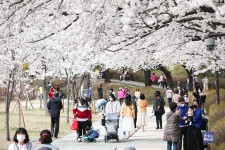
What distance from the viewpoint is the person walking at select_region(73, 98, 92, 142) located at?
19.5 metres

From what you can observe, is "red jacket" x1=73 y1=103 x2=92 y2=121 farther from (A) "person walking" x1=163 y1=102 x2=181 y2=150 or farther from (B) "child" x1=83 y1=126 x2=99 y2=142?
(A) "person walking" x1=163 y1=102 x2=181 y2=150

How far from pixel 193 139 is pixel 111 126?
4.84 m

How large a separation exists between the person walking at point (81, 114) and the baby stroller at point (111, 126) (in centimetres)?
71

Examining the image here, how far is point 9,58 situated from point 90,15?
11285 mm

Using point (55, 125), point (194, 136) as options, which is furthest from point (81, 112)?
point (194, 136)

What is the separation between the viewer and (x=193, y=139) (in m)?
14.7

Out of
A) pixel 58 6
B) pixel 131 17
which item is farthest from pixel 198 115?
pixel 131 17

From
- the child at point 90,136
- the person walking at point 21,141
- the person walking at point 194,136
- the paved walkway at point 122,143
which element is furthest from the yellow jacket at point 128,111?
the person walking at point 21,141

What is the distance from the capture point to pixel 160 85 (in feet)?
183

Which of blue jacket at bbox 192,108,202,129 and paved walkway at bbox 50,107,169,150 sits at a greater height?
blue jacket at bbox 192,108,202,129


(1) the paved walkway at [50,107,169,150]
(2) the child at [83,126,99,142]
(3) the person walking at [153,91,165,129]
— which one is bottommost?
(1) the paved walkway at [50,107,169,150]

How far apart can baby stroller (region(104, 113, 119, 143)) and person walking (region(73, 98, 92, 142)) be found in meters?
0.71

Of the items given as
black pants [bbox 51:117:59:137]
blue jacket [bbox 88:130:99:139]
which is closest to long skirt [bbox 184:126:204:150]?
blue jacket [bbox 88:130:99:139]

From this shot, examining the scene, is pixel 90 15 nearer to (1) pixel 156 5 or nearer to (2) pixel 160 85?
(1) pixel 156 5
